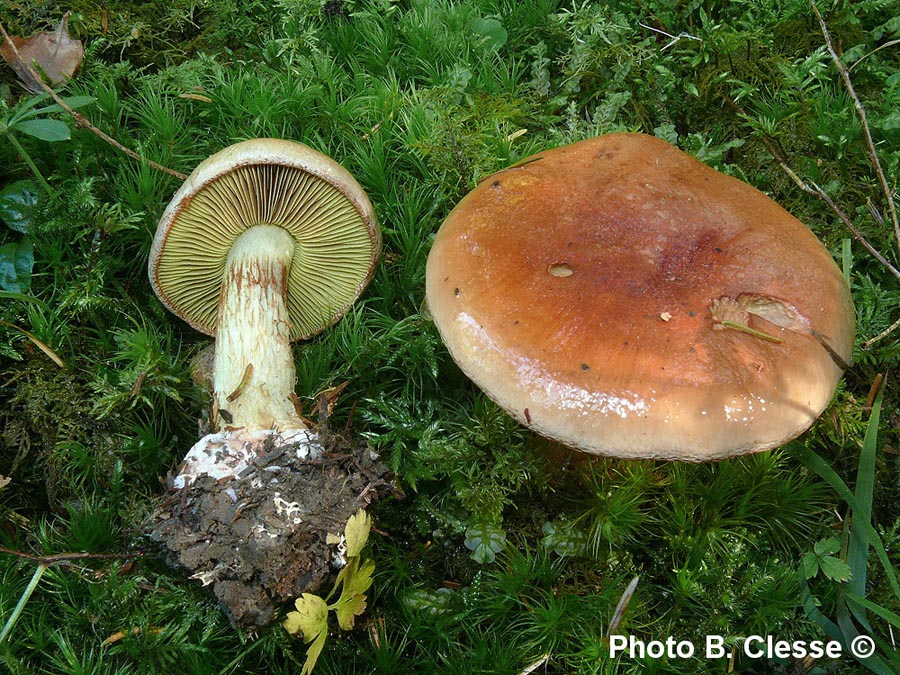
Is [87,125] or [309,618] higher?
[87,125]

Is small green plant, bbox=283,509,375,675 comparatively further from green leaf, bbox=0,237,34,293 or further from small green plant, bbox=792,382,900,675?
green leaf, bbox=0,237,34,293

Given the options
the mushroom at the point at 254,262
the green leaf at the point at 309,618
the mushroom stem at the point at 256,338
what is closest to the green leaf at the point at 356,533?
the green leaf at the point at 309,618

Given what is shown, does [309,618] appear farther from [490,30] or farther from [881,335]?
[490,30]

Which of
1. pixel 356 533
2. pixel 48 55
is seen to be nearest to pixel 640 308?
pixel 356 533

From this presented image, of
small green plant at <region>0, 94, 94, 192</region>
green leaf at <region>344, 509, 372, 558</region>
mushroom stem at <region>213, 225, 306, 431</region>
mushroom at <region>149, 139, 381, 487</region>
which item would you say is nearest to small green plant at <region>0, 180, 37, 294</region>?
small green plant at <region>0, 94, 94, 192</region>

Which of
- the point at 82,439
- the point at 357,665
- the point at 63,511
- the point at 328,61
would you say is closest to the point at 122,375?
the point at 82,439

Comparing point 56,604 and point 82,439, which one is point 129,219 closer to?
point 82,439
